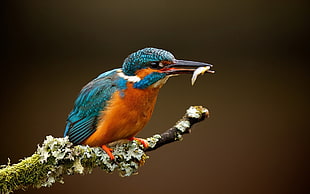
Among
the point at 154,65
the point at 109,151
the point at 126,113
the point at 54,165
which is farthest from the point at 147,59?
the point at 54,165

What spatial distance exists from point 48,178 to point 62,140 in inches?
4.1

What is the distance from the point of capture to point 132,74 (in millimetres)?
1444

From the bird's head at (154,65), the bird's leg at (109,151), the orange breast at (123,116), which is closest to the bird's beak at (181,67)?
the bird's head at (154,65)

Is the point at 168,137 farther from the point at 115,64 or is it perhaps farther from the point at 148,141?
the point at 115,64

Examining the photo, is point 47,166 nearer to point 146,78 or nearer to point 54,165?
point 54,165

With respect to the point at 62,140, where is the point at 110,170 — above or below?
below

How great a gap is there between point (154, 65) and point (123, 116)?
188 millimetres

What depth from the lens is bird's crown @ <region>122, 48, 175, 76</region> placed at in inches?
53.7

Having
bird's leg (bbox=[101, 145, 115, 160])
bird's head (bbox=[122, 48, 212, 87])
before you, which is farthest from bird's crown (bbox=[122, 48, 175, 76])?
bird's leg (bbox=[101, 145, 115, 160])

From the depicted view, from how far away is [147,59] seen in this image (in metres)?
1.39

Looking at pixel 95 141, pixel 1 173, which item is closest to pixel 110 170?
pixel 95 141

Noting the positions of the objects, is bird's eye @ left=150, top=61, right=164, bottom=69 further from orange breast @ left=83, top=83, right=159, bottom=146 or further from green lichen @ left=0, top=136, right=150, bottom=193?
green lichen @ left=0, top=136, right=150, bottom=193

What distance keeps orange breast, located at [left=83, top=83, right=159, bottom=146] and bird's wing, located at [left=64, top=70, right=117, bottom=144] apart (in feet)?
0.06

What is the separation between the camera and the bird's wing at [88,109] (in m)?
1.45
